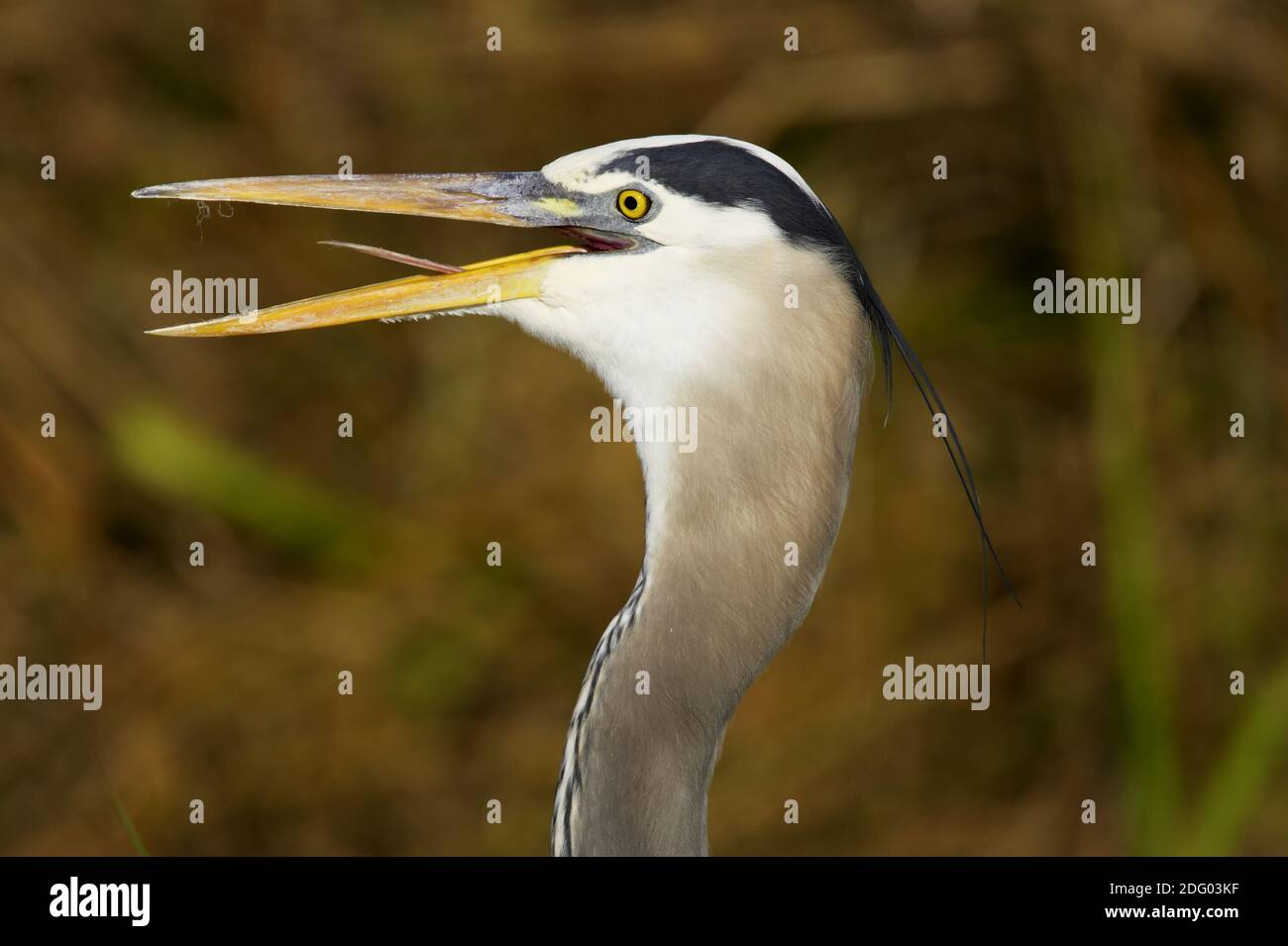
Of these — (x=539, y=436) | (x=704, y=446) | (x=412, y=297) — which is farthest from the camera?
(x=539, y=436)

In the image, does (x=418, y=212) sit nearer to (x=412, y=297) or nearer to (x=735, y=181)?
(x=412, y=297)

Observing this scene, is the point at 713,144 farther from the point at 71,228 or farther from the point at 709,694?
the point at 71,228

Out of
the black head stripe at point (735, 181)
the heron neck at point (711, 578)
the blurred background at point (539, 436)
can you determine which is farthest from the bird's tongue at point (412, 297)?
the blurred background at point (539, 436)

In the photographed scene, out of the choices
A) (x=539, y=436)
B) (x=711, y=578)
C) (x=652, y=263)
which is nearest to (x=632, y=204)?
(x=652, y=263)

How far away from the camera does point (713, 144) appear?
54.7 inches

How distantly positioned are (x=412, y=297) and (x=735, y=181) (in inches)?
15.5

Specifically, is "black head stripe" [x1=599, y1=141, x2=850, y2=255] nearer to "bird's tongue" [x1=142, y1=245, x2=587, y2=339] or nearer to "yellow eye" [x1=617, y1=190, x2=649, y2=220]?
"yellow eye" [x1=617, y1=190, x2=649, y2=220]

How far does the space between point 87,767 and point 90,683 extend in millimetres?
209

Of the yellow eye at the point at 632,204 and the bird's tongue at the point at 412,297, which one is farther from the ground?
the yellow eye at the point at 632,204

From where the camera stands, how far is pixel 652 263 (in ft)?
4.58

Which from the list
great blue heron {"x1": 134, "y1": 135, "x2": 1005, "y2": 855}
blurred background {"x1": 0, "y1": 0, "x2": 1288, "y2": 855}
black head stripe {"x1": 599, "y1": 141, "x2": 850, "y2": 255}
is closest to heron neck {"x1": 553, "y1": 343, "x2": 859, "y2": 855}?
great blue heron {"x1": 134, "y1": 135, "x2": 1005, "y2": 855}

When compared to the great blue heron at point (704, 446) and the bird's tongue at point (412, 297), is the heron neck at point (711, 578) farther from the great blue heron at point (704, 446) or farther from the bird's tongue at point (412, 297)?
the bird's tongue at point (412, 297)

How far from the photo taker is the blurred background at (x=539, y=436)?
310cm

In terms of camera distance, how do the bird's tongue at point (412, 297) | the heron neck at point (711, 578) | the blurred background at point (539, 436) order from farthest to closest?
the blurred background at point (539, 436) → the bird's tongue at point (412, 297) → the heron neck at point (711, 578)
